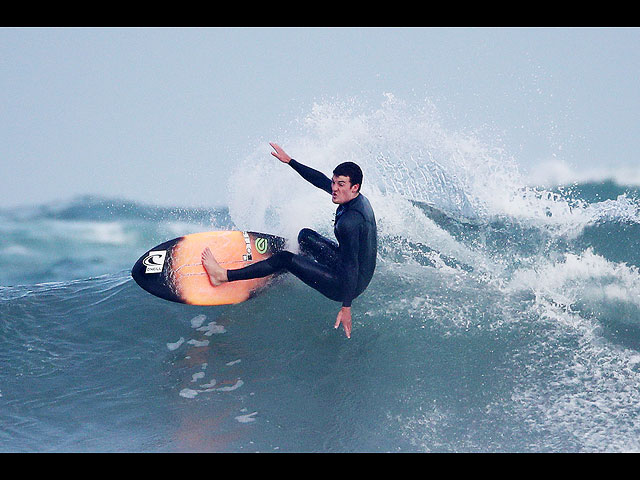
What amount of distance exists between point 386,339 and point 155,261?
2.15 m

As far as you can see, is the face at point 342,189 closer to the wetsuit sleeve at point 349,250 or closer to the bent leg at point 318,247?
the wetsuit sleeve at point 349,250

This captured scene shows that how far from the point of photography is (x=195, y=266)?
579cm

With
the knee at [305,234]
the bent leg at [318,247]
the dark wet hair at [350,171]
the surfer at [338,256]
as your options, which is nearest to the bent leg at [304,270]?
the surfer at [338,256]

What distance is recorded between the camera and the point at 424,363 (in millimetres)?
5465

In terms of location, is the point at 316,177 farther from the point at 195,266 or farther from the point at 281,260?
the point at 195,266


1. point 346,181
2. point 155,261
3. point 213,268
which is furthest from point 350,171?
point 155,261

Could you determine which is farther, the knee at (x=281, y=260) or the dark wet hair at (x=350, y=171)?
the knee at (x=281, y=260)

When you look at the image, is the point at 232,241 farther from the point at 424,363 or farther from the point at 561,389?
the point at 561,389

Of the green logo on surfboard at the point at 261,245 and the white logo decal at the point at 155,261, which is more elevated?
the green logo on surfboard at the point at 261,245

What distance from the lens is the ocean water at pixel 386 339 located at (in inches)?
189

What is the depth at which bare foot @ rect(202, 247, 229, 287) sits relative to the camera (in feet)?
18.6
